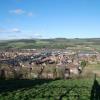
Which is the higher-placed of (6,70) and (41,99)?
(41,99)

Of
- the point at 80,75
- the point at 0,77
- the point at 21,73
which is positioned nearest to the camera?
the point at 0,77

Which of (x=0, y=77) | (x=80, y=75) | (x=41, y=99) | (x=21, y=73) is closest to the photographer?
(x=41, y=99)

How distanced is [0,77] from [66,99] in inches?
2128

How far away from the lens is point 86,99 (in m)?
33.2

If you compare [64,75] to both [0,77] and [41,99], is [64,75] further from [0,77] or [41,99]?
[41,99]

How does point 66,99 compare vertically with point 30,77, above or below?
above

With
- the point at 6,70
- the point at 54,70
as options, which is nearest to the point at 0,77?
the point at 6,70

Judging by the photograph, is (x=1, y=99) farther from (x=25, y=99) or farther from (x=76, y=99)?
(x=76, y=99)

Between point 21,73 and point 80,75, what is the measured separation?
21.4 m

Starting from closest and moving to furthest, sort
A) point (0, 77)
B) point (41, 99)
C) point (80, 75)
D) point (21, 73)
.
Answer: point (41, 99) < point (0, 77) < point (21, 73) < point (80, 75)

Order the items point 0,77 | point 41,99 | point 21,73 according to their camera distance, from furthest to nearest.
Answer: point 21,73, point 0,77, point 41,99

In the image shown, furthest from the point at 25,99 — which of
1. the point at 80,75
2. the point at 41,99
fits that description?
the point at 80,75

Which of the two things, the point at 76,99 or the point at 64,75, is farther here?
the point at 64,75

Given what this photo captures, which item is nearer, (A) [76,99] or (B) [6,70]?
(A) [76,99]
